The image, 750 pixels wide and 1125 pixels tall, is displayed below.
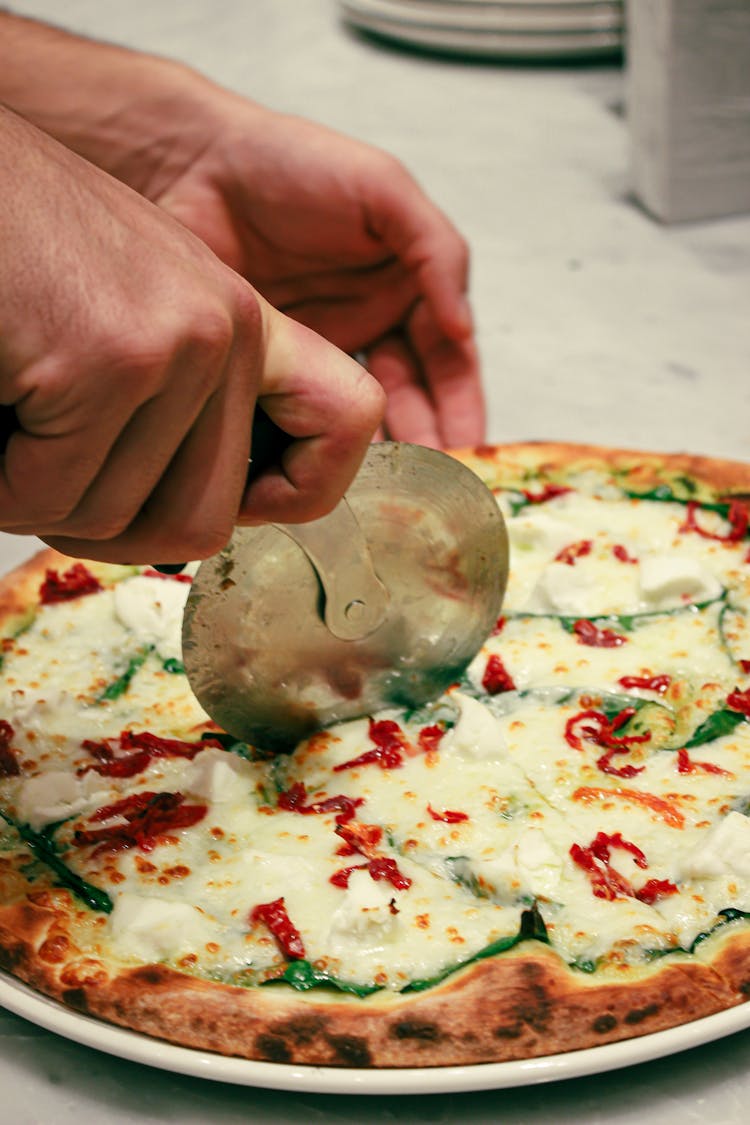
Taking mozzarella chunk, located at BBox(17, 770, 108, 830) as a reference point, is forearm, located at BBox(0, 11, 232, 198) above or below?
above

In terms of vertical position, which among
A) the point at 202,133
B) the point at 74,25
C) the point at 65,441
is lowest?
the point at 74,25

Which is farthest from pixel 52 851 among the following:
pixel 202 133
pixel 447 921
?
pixel 202 133

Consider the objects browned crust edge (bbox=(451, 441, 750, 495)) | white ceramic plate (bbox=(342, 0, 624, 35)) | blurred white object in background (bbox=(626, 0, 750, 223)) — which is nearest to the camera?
browned crust edge (bbox=(451, 441, 750, 495))

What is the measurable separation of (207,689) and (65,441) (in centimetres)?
72

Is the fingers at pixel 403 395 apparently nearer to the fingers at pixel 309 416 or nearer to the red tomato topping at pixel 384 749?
the red tomato topping at pixel 384 749

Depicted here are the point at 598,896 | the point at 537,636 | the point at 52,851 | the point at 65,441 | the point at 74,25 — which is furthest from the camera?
the point at 74,25

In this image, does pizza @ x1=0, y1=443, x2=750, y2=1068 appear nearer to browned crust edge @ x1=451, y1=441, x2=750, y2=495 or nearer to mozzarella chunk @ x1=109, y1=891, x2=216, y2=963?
mozzarella chunk @ x1=109, y1=891, x2=216, y2=963

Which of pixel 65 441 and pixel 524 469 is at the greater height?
pixel 65 441

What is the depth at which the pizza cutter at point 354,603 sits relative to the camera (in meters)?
1.91

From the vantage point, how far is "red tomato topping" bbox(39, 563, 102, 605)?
2430mm

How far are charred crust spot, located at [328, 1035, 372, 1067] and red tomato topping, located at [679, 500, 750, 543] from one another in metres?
1.30

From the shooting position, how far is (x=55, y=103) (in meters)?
3.16

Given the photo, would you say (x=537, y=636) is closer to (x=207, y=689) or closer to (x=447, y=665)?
(x=447, y=665)

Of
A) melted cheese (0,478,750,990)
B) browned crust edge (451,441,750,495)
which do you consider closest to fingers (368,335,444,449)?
browned crust edge (451,441,750,495)
